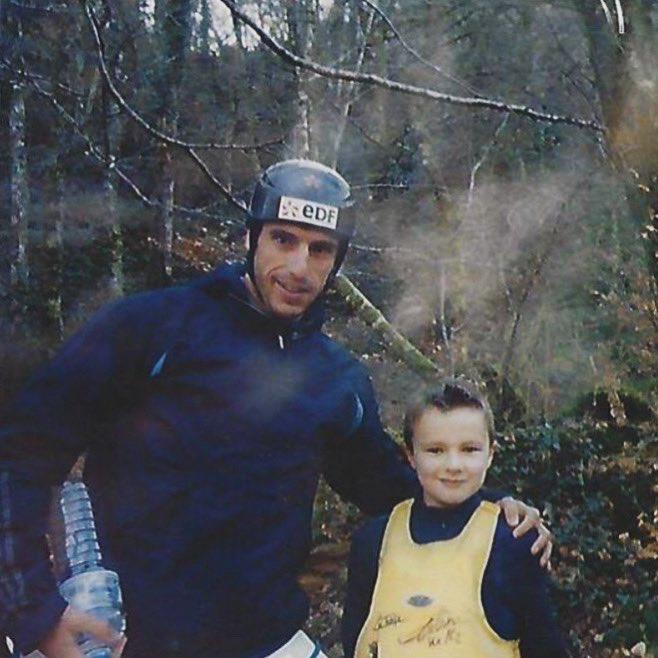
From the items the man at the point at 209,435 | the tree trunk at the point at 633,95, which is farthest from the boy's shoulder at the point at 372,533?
the tree trunk at the point at 633,95

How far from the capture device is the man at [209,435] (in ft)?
4.20

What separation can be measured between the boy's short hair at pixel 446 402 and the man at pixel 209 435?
10 cm

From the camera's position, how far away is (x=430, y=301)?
3414mm

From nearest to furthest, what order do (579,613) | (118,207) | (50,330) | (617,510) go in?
(579,613) → (617,510) → (50,330) → (118,207)

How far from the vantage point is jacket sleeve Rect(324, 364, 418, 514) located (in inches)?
62.9

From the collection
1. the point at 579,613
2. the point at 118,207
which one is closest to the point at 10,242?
the point at 118,207

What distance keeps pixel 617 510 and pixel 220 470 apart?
60.6 inches

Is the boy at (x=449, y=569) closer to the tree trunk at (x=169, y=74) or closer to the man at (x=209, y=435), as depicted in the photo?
the man at (x=209, y=435)

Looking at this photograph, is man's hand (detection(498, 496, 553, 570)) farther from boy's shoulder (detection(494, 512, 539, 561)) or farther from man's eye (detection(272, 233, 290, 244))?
man's eye (detection(272, 233, 290, 244))

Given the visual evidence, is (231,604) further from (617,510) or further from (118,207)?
(118,207)

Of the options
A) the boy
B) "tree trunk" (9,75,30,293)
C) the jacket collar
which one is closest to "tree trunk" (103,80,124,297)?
"tree trunk" (9,75,30,293)

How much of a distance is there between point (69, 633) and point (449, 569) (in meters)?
0.57

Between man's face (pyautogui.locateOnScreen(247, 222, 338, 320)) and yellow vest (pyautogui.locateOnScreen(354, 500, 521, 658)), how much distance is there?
0.42m

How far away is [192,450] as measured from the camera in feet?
4.56
